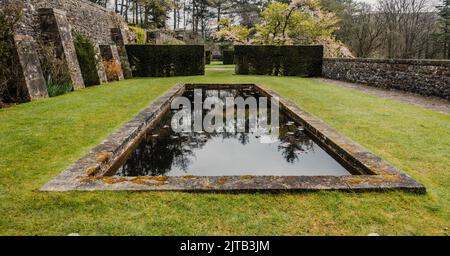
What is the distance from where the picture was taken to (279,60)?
1733 cm

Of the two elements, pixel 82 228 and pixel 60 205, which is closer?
pixel 82 228

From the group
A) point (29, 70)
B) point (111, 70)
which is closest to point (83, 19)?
point (111, 70)

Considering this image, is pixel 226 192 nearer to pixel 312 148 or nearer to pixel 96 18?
pixel 312 148

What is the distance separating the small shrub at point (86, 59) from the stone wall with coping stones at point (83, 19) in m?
0.97

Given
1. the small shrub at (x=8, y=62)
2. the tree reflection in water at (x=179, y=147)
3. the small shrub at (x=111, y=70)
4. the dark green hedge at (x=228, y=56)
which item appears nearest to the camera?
the tree reflection in water at (x=179, y=147)

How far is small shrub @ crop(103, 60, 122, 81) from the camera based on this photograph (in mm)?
13750

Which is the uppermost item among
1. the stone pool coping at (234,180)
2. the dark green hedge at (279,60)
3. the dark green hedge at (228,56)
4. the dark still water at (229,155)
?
the dark green hedge at (228,56)

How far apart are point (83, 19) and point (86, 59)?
2.58 metres

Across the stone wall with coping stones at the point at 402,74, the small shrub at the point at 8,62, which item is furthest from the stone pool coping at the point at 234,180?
the stone wall with coping stones at the point at 402,74

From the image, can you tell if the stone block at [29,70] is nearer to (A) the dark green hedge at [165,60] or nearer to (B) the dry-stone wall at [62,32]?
(B) the dry-stone wall at [62,32]

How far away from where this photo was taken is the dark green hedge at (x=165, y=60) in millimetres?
16328

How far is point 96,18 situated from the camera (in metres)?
14.5
